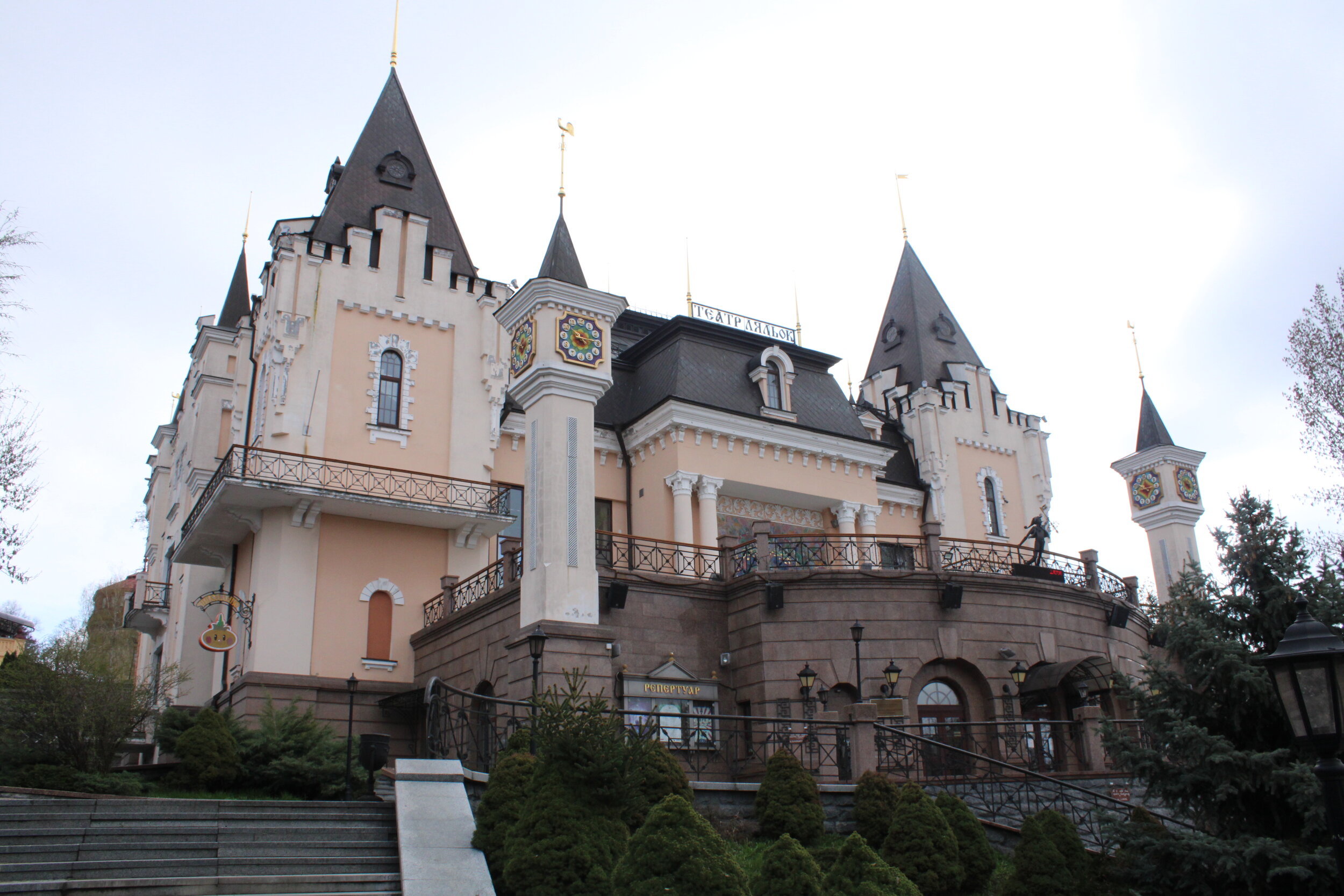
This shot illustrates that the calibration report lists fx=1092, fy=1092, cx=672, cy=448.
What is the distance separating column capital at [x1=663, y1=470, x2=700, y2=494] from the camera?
2583 centimetres

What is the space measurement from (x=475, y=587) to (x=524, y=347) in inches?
198

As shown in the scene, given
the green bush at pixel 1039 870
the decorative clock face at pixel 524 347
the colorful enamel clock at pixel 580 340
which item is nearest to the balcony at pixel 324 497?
the decorative clock face at pixel 524 347

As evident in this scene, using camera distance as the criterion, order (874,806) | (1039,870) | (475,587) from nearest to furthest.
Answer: (1039,870) < (874,806) < (475,587)

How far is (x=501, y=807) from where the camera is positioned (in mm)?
11805

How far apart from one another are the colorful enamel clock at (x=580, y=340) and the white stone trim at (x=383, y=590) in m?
7.11

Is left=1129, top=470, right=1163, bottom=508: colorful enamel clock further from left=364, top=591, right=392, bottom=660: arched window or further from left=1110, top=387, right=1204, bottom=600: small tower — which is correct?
left=364, top=591, right=392, bottom=660: arched window

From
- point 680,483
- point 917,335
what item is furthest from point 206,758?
point 917,335

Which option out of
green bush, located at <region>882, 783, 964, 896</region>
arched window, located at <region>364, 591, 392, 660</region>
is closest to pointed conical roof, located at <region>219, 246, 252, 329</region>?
arched window, located at <region>364, 591, 392, 660</region>

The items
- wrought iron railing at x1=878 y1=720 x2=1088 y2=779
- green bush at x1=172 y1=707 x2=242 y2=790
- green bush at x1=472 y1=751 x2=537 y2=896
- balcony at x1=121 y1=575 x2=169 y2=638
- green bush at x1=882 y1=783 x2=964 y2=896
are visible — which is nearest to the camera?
green bush at x1=472 y1=751 x2=537 y2=896

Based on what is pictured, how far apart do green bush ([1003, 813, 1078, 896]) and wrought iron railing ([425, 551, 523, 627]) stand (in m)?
9.89

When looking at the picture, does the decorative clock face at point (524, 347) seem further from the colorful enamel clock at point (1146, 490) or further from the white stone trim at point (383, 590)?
the colorful enamel clock at point (1146, 490)

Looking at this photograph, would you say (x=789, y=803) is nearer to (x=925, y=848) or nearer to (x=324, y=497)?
(x=925, y=848)

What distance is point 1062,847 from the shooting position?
1245cm

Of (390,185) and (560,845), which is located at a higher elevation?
(390,185)
